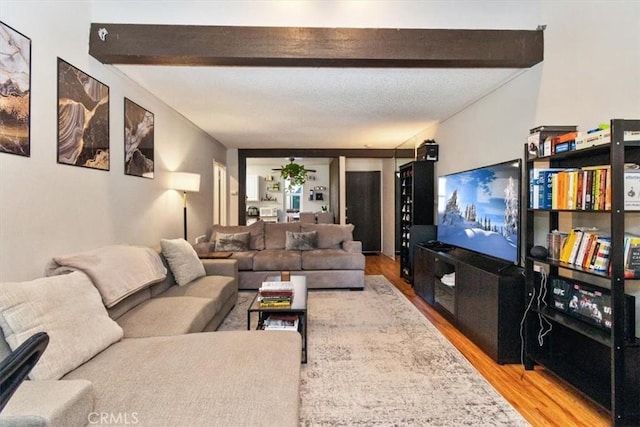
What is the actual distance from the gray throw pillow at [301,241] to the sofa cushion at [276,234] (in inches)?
5.8

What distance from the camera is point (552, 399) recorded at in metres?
2.10

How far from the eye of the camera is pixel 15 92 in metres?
1.86

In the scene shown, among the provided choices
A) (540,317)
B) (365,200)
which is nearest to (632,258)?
(540,317)

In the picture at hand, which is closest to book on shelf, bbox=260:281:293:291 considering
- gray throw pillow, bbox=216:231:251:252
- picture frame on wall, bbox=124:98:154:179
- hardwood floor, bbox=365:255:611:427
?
hardwood floor, bbox=365:255:611:427

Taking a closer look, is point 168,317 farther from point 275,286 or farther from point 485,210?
point 485,210

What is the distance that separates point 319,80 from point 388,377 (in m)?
2.51

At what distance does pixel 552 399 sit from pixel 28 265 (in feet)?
10.6

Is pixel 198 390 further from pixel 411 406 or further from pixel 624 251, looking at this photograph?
pixel 624 251

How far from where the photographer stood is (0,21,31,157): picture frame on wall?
179cm

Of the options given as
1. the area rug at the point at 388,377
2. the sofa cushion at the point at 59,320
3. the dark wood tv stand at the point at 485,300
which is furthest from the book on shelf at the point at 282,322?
the dark wood tv stand at the point at 485,300

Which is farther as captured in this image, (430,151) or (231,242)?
(231,242)

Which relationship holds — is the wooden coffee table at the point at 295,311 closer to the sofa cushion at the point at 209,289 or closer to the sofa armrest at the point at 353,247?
the sofa cushion at the point at 209,289

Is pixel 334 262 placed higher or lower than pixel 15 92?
lower

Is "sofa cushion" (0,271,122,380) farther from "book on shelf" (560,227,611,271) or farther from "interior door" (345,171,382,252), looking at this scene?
"interior door" (345,171,382,252)
